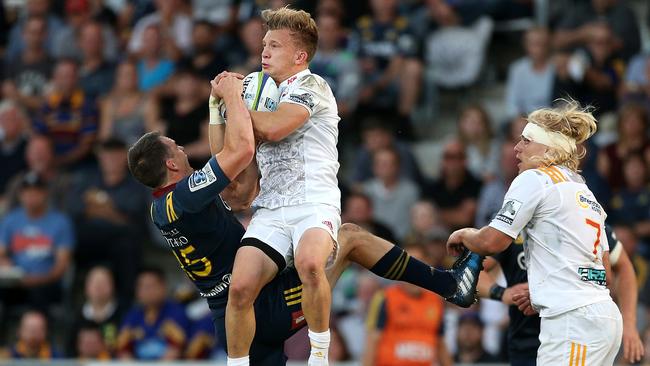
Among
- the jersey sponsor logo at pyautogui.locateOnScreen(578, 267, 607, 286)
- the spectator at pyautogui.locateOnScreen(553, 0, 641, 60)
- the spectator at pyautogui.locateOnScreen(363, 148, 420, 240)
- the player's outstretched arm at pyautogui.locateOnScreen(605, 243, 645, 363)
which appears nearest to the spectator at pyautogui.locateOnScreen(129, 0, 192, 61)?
the spectator at pyautogui.locateOnScreen(363, 148, 420, 240)

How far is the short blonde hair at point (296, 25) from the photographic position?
23.5 ft

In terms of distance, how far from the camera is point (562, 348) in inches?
257

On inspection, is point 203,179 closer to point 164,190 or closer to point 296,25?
point 164,190

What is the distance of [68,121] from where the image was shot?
14.8 m

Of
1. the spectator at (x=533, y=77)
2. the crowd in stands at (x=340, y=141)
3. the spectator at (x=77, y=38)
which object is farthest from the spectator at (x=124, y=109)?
the spectator at (x=533, y=77)

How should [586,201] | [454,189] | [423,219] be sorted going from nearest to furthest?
[586,201], [423,219], [454,189]

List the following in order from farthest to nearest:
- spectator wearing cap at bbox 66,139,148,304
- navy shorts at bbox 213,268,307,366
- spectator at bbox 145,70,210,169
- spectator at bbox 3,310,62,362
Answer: spectator wearing cap at bbox 66,139,148,304
spectator at bbox 145,70,210,169
spectator at bbox 3,310,62,362
navy shorts at bbox 213,268,307,366

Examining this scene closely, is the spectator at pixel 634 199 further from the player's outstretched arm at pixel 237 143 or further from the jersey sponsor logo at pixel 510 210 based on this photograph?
the player's outstretched arm at pixel 237 143

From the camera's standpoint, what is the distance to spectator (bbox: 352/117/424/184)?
13.5 m

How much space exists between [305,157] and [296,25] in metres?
0.76

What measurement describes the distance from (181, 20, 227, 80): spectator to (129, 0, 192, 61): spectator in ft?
1.13

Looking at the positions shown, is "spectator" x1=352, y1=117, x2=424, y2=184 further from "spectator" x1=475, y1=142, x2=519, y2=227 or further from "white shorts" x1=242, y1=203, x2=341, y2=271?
"white shorts" x1=242, y1=203, x2=341, y2=271

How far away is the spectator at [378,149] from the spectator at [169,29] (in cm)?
273

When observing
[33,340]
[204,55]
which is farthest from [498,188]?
[33,340]
